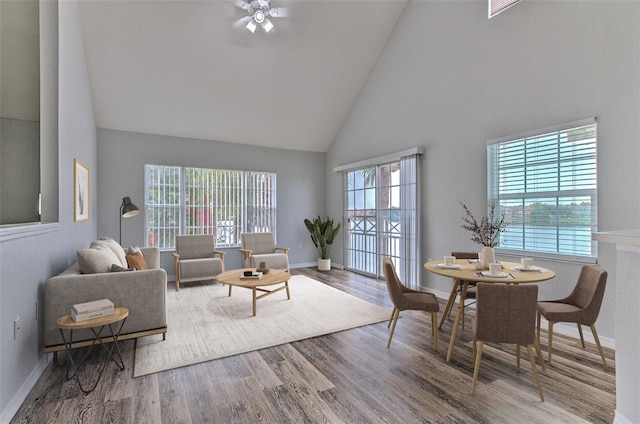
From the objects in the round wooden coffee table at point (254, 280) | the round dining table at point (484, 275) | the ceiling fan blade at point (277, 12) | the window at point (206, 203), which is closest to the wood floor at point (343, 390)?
the round dining table at point (484, 275)

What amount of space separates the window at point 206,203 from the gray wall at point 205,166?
146 millimetres

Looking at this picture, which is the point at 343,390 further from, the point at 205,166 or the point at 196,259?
the point at 205,166

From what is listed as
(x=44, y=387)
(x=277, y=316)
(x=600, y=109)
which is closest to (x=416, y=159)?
(x=600, y=109)

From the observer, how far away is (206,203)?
608 cm

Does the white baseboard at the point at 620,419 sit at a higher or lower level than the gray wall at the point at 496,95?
lower

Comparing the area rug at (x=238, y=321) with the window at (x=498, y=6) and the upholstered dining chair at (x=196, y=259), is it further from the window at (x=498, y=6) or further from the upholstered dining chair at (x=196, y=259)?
the window at (x=498, y=6)

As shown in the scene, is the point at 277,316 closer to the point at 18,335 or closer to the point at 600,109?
the point at 18,335

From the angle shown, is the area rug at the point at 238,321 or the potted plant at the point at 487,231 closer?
the area rug at the point at 238,321

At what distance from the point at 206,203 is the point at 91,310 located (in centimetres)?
394

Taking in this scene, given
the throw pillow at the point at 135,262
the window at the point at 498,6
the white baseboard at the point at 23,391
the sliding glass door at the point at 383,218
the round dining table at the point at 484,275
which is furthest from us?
the sliding glass door at the point at 383,218

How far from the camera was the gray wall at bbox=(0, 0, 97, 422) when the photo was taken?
186 cm

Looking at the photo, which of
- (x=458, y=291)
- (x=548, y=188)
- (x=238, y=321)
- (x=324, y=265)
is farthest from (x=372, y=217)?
(x=238, y=321)

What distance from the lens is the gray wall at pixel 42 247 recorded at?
186 centimetres

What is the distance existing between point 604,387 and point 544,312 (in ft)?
1.85
